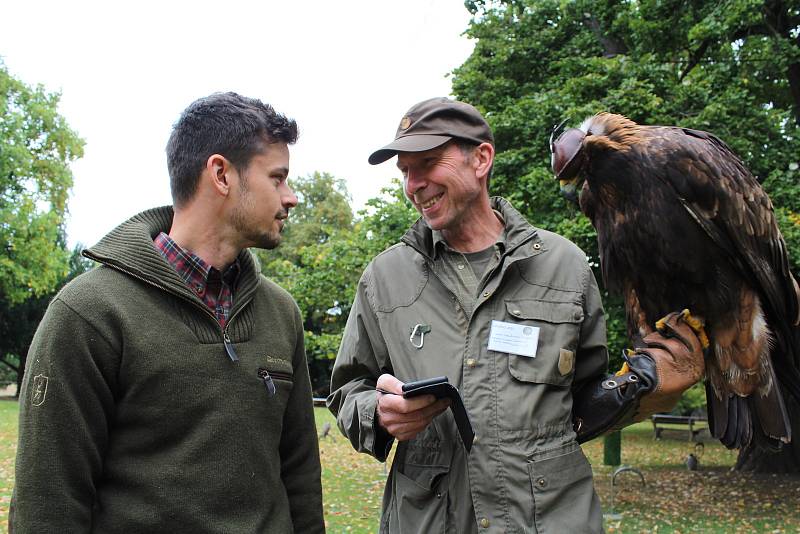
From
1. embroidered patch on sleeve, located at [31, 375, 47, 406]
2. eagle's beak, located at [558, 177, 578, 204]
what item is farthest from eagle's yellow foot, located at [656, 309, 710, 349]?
embroidered patch on sleeve, located at [31, 375, 47, 406]

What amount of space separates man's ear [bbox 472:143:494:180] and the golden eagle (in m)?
0.39

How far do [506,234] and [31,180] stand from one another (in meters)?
27.5

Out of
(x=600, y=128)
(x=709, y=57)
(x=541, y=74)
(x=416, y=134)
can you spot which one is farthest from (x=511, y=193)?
(x=416, y=134)

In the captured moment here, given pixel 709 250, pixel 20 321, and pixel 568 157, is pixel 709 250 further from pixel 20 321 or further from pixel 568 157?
pixel 20 321

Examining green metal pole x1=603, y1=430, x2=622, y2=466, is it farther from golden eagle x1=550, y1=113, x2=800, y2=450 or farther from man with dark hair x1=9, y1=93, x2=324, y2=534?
man with dark hair x1=9, y1=93, x2=324, y2=534

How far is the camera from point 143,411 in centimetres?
179

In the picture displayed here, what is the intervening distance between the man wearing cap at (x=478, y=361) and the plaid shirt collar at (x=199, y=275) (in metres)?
0.50

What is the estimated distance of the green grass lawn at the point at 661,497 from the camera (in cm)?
877

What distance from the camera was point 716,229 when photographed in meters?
2.87

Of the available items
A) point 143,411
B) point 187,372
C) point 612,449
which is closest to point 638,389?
point 187,372

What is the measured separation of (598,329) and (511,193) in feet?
26.9

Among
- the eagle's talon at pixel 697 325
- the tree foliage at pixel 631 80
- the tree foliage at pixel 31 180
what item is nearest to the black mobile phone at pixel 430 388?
the eagle's talon at pixel 697 325

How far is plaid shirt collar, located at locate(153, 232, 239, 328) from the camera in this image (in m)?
2.04

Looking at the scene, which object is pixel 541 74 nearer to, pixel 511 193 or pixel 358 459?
pixel 511 193
